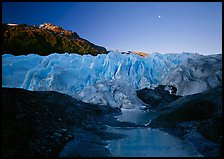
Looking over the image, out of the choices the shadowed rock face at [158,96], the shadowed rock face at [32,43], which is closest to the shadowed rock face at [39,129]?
the shadowed rock face at [158,96]

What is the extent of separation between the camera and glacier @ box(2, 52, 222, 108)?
22.5 metres

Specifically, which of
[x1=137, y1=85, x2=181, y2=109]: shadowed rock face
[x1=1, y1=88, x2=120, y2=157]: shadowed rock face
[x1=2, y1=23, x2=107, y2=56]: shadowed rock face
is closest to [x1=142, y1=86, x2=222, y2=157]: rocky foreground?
[x1=1, y1=88, x2=120, y2=157]: shadowed rock face

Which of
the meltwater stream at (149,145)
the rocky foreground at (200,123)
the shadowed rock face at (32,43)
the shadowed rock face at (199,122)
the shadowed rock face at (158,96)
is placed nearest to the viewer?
the meltwater stream at (149,145)

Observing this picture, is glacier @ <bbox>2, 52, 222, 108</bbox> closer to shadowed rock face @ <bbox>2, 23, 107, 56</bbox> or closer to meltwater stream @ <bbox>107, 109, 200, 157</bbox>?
meltwater stream @ <bbox>107, 109, 200, 157</bbox>

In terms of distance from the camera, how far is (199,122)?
40.4ft

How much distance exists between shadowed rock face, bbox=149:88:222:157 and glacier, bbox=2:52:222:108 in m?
8.71

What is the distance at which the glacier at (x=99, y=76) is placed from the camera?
22.5 meters

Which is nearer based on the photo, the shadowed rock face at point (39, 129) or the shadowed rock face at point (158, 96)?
the shadowed rock face at point (39, 129)

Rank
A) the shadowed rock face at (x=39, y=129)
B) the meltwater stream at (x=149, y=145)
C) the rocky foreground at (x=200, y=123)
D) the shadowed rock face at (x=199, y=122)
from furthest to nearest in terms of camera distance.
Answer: the shadowed rock face at (x=199, y=122)
the rocky foreground at (x=200, y=123)
the meltwater stream at (x=149, y=145)
the shadowed rock face at (x=39, y=129)

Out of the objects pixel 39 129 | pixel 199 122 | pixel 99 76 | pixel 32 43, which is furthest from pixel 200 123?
pixel 32 43

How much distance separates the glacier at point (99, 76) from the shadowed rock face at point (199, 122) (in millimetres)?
8710

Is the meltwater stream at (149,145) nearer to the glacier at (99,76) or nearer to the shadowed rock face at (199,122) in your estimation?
the shadowed rock face at (199,122)

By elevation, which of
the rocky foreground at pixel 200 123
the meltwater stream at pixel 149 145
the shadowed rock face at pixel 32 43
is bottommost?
the meltwater stream at pixel 149 145

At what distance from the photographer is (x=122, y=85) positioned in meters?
24.0
